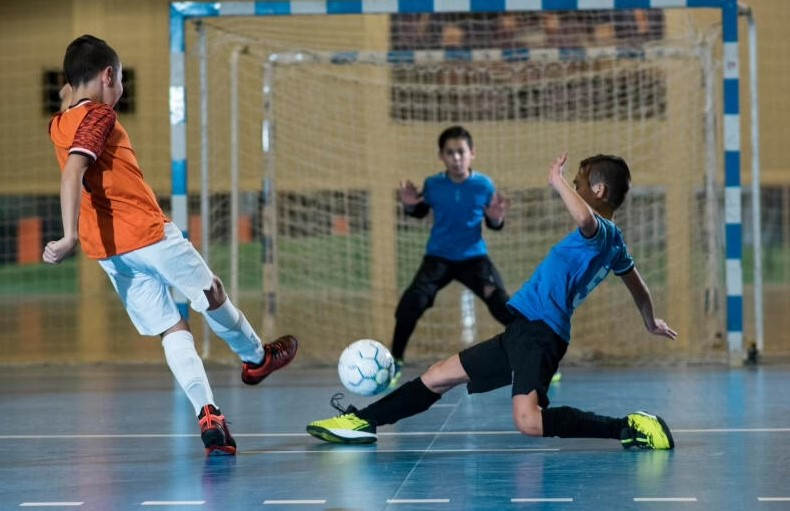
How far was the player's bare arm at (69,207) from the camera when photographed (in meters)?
4.83

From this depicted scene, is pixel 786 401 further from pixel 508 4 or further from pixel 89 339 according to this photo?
pixel 89 339

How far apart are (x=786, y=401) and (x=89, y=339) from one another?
28.9ft

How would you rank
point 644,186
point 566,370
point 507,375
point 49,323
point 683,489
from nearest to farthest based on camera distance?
point 683,489 < point 507,375 < point 566,370 < point 644,186 < point 49,323

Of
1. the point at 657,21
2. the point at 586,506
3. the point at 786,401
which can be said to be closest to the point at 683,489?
the point at 586,506

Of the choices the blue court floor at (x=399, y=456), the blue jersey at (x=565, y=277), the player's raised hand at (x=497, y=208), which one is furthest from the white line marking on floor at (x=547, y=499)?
the player's raised hand at (x=497, y=208)

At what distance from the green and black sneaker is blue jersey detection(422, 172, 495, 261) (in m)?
3.13

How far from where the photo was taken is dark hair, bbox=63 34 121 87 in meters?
5.31

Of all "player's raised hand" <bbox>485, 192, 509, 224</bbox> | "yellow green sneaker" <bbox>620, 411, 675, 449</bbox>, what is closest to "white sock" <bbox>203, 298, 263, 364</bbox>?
"yellow green sneaker" <bbox>620, 411, 675, 449</bbox>

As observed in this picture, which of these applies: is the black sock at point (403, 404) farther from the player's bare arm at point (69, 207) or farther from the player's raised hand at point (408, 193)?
the player's raised hand at point (408, 193)

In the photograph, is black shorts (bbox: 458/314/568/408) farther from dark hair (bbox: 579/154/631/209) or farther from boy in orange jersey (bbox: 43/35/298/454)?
boy in orange jersey (bbox: 43/35/298/454)

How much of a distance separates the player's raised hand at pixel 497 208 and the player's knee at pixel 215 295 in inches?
121

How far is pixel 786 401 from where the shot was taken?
6922mm

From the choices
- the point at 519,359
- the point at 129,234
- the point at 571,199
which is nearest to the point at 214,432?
the point at 129,234

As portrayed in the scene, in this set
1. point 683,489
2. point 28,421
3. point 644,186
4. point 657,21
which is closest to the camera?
point 683,489
